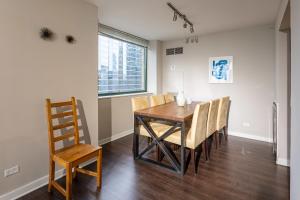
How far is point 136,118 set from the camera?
301cm

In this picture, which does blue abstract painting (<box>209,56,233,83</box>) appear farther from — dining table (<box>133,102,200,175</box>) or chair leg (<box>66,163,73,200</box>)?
chair leg (<box>66,163,73,200</box>)

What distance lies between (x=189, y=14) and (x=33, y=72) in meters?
2.60

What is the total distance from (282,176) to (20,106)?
3.42 meters

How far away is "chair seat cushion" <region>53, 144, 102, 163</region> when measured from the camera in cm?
198

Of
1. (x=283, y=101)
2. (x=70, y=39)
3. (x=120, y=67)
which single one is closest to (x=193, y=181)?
(x=283, y=101)

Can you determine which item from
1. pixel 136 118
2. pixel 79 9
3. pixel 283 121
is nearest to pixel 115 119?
pixel 136 118

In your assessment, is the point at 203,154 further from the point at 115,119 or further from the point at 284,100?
the point at 115,119

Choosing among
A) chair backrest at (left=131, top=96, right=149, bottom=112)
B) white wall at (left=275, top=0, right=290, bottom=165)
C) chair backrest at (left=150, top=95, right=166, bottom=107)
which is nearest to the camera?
white wall at (left=275, top=0, right=290, bottom=165)

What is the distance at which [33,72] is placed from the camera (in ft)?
7.07

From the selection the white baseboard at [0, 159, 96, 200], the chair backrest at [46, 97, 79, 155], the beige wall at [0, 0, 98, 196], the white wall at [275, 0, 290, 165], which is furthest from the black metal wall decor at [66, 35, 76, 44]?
the white wall at [275, 0, 290, 165]

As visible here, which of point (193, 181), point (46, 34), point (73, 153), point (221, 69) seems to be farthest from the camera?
point (221, 69)

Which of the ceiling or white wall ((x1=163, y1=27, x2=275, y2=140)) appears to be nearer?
the ceiling

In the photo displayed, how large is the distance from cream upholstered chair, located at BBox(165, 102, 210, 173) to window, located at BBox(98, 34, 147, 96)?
2.10 m

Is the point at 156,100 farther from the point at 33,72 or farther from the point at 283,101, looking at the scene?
the point at 33,72
